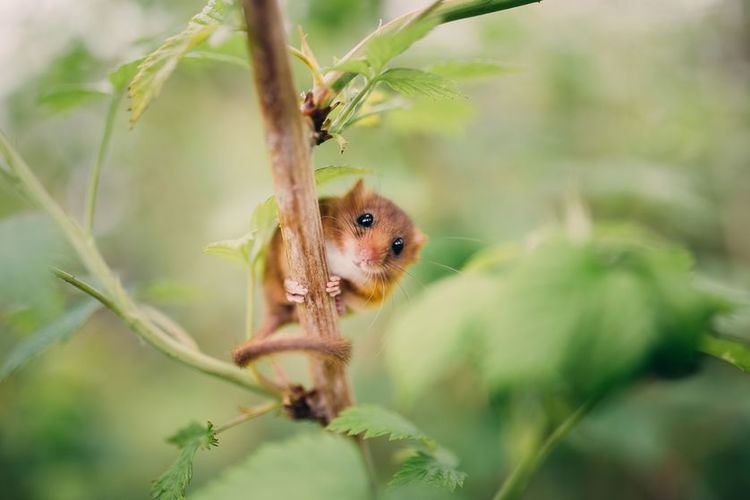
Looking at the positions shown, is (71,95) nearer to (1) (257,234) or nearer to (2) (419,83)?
(1) (257,234)

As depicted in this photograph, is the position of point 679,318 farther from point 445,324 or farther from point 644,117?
point 644,117

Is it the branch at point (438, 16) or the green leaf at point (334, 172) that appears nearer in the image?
the branch at point (438, 16)

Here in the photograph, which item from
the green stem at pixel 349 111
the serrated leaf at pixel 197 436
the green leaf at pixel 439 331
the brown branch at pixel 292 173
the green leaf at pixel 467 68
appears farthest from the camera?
the green leaf at pixel 439 331

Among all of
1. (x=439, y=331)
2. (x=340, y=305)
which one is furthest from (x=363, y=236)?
(x=439, y=331)

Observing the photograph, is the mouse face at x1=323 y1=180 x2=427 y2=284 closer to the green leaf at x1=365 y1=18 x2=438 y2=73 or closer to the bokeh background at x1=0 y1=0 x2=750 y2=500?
the bokeh background at x1=0 y1=0 x2=750 y2=500

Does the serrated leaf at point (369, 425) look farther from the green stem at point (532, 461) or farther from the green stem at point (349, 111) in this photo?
the green stem at point (349, 111)

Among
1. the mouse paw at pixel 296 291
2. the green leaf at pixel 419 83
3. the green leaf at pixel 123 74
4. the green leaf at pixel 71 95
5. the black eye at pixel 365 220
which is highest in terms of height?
the green leaf at pixel 123 74

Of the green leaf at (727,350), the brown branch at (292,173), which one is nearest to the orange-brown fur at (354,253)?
the brown branch at (292,173)

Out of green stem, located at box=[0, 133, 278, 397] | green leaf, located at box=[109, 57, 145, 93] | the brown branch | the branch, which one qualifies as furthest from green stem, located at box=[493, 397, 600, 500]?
green leaf, located at box=[109, 57, 145, 93]
